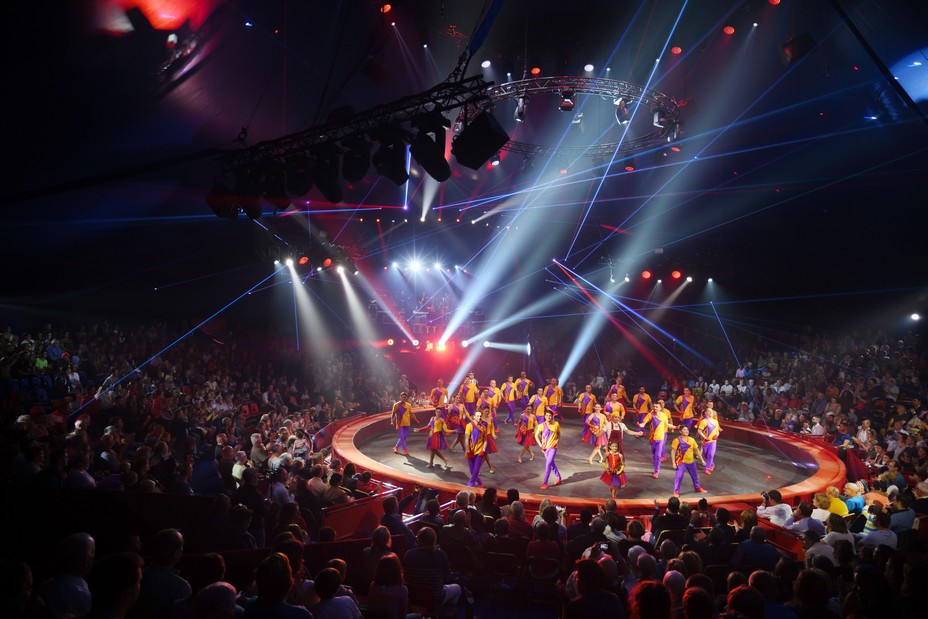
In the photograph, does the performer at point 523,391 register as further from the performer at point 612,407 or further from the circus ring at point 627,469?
the performer at point 612,407

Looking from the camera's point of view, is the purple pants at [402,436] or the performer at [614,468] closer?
the performer at [614,468]

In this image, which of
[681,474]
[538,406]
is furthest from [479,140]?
[538,406]

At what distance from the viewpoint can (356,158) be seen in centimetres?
827

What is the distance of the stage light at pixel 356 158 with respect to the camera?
8164 millimetres

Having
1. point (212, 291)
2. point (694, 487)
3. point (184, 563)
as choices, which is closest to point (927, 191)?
point (694, 487)

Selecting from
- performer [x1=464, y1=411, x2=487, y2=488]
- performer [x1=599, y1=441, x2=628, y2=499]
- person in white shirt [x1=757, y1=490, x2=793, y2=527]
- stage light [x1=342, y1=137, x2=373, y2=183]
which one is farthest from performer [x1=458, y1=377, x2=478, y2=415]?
stage light [x1=342, y1=137, x2=373, y2=183]

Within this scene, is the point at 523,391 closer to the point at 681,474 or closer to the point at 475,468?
the point at 475,468

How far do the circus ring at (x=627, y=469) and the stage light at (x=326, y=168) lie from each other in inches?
235

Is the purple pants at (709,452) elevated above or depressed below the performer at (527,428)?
below

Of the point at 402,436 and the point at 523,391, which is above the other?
the point at 523,391

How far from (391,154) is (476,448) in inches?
251

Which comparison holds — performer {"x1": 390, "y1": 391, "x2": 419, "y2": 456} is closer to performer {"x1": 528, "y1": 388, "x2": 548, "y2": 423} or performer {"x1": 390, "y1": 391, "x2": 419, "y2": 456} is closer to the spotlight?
performer {"x1": 528, "y1": 388, "x2": 548, "y2": 423}

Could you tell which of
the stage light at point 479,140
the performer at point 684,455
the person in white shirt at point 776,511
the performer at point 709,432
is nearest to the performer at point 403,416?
the performer at point 684,455

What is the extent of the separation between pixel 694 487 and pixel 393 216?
14.4 m
